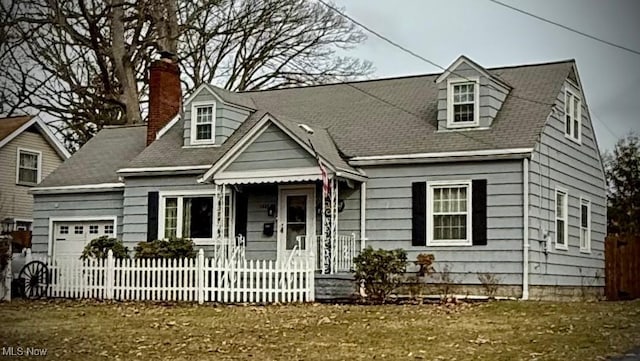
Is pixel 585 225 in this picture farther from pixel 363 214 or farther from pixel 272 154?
pixel 272 154

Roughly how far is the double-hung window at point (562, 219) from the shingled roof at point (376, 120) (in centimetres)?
203

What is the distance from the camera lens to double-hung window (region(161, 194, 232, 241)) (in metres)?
20.3

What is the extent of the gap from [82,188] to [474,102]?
10.2 m

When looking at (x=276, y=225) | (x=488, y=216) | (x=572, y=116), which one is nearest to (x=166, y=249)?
(x=276, y=225)

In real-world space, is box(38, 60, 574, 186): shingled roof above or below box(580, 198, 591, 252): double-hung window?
above

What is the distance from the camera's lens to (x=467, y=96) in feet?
61.5

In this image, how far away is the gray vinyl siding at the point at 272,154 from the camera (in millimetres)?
18328

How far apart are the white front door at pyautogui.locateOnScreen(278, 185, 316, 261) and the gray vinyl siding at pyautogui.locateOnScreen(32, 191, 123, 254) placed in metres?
4.82

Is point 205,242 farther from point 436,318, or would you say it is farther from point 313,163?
point 436,318

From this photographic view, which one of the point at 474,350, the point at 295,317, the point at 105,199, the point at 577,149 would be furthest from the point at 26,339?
the point at 577,149

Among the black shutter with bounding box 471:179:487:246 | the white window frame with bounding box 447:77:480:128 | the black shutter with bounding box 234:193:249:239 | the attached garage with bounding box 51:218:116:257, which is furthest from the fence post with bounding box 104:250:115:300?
the white window frame with bounding box 447:77:480:128

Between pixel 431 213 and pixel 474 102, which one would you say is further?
pixel 474 102

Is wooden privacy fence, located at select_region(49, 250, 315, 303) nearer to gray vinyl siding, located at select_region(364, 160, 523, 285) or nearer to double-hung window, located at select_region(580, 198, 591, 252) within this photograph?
gray vinyl siding, located at select_region(364, 160, 523, 285)

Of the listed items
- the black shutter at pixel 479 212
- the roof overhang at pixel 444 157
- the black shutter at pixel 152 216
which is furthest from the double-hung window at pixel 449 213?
the black shutter at pixel 152 216
